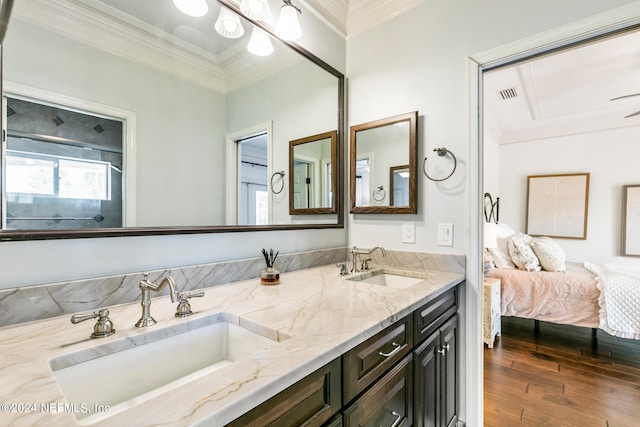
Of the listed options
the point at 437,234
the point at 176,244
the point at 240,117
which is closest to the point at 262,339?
the point at 176,244

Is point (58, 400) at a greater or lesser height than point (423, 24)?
lesser

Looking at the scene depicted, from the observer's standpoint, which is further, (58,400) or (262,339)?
(262,339)

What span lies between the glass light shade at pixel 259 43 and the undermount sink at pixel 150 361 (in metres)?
1.31

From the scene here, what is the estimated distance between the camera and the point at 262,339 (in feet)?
2.79

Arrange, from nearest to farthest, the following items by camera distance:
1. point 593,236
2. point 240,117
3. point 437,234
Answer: point 240,117, point 437,234, point 593,236

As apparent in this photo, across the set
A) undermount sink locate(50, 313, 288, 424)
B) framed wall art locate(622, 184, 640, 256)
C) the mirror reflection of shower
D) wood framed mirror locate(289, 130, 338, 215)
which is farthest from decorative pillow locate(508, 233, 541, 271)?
undermount sink locate(50, 313, 288, 424)

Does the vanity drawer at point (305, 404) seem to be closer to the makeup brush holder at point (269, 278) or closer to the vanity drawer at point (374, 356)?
the vanity drawer at point (374, 356)

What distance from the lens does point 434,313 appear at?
1277 millimetres

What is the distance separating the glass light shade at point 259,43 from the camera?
1.51 meters

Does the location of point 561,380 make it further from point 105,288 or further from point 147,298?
point 105,288

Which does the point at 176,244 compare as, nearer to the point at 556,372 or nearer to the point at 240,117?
the point at 240,117

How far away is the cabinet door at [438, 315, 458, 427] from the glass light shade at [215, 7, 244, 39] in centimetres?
170

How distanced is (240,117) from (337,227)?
926 millimetres

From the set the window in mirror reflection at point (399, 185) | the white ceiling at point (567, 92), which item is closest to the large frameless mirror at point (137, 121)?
the window in mirror reflection at point (399, 185)
